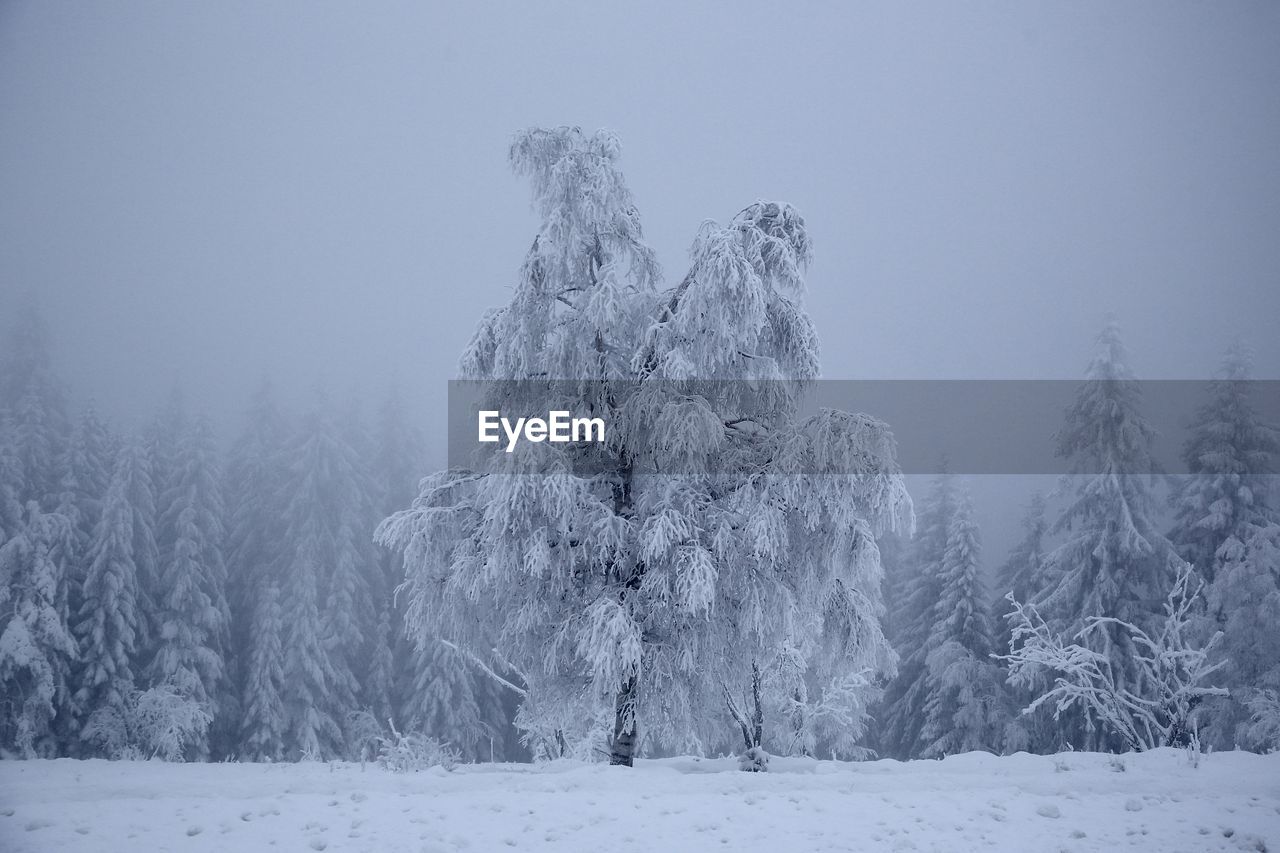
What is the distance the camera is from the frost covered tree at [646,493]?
898 cm

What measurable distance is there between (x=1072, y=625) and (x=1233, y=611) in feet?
10.8

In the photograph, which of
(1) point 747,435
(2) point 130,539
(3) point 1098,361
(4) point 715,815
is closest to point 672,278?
(1) point 747,435

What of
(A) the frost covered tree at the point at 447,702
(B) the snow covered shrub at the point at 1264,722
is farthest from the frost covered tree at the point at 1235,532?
(A) the frost covered tree at the point at 447,702

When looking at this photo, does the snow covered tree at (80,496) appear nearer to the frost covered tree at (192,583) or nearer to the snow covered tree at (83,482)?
the snow covered tree at (83,482)

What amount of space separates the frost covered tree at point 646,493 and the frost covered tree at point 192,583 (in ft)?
54.5

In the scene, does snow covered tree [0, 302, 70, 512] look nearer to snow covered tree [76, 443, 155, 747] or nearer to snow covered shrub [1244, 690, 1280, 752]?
snow covered tree [76, 443, 155, 747]

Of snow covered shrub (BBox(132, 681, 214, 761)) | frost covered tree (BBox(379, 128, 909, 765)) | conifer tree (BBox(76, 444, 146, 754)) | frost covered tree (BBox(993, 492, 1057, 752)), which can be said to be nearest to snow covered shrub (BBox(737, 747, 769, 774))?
frost covered tree (BBox(379, 128, 909, 765))

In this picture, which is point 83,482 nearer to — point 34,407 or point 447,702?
point 34,407

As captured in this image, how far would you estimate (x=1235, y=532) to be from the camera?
19188 millimetres

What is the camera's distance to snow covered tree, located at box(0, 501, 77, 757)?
19.0m

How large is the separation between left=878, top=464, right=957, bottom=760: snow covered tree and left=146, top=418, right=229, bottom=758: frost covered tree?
2172 cm

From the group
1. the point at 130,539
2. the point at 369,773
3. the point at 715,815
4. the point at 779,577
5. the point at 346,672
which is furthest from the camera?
the point at 346,672

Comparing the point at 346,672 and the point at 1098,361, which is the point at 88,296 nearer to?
the point at 346,672

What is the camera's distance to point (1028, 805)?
21.6ft
